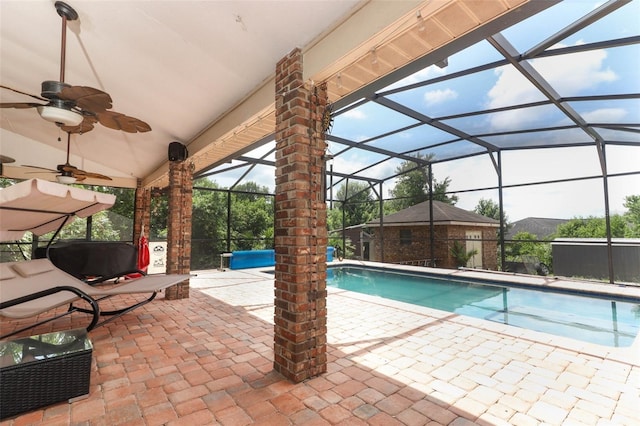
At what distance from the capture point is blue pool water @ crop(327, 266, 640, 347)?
4.36 m

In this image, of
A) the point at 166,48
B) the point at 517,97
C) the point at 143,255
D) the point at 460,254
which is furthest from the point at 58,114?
the point at 460,254

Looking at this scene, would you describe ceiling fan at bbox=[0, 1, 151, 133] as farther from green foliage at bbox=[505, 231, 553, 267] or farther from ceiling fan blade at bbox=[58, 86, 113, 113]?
green foliage at bbox=[505, 231, 553, 267]

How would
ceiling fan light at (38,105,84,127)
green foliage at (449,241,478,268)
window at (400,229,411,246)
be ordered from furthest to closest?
window at (400,229,411,246) → green foliage at (449,241,478,268) → ceiling fan light at (38,105,84,127)

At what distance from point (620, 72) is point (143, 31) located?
5237mm

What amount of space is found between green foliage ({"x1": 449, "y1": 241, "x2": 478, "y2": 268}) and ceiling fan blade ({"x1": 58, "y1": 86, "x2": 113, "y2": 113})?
12.7 metres

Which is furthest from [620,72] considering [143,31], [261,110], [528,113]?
[143,31]

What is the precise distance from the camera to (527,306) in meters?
5.60

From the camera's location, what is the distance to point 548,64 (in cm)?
358

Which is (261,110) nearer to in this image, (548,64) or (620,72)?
(548,64)

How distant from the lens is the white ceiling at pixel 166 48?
223 cm

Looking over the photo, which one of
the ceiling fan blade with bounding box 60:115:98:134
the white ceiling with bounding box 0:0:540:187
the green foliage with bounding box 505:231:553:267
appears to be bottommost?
the green foliage with bounding box 505:231:553:267

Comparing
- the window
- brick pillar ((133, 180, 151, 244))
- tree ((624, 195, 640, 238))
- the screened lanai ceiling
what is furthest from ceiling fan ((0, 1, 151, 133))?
tree ((624, 195, 640, 238))

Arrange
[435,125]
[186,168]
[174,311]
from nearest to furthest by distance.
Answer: [174,311] < [186,168] < [435,125]

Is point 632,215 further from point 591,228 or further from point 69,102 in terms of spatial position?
point 69,102
